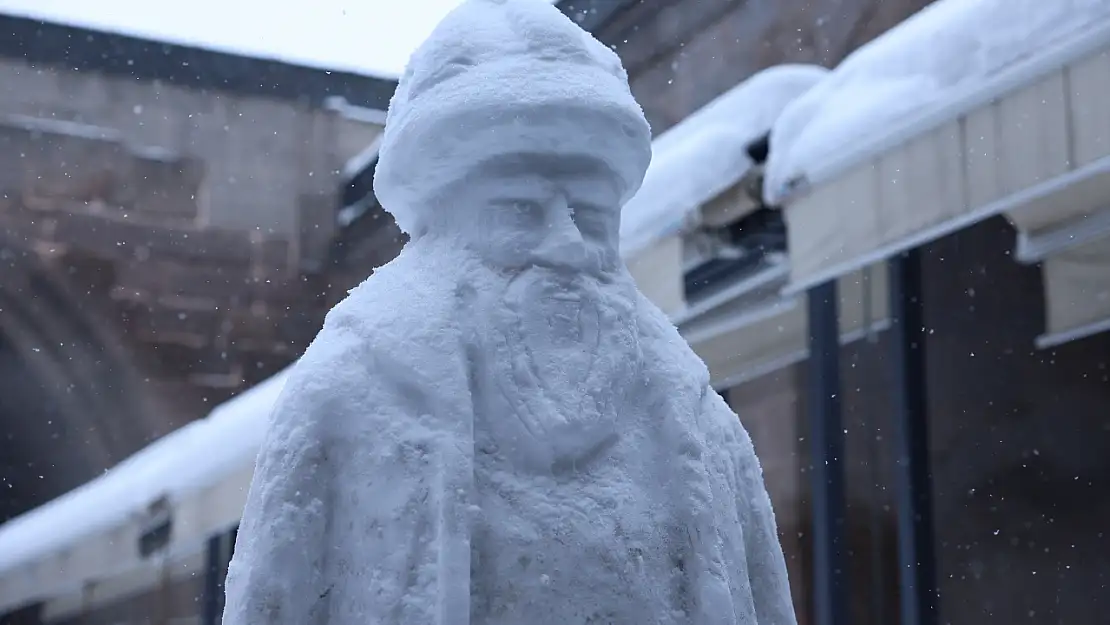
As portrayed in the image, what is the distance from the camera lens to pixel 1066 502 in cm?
604

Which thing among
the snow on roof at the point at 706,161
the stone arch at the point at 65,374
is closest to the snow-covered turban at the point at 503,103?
the snow on roof at the point at 706,161

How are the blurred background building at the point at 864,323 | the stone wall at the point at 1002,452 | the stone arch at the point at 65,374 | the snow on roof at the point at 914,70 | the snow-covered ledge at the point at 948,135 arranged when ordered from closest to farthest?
the snow-covered ledge at the point at 948,135
the snow on roof at the point at 914,70
the blurred background building at the point at 864,323
the stone wall at the point at 1002,452
the stone arch at the point at 65,374

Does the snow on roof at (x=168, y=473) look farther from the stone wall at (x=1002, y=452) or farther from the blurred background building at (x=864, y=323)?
the stone wall at (x=1002, y=452)

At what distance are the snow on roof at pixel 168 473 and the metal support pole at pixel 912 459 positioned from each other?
2.61 m

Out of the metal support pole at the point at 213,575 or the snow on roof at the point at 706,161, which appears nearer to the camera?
the snow on roof at the point at 706,161

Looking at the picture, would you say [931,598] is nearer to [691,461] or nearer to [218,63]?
[691,461]

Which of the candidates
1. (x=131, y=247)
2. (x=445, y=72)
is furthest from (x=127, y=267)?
(x=445, y=72)

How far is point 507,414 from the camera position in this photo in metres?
2.09

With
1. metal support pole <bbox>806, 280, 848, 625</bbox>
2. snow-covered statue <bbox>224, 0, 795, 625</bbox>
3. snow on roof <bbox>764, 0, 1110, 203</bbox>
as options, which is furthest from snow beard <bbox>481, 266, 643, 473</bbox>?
metal support pole <bbox>806, 280, 848, 625</bbox>

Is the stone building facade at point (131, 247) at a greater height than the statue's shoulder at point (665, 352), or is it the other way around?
the statue's shoulder at point (665, 352)

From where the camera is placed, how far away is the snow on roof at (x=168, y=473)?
6.86 m

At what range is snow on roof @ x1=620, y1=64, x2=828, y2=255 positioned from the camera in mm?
5559

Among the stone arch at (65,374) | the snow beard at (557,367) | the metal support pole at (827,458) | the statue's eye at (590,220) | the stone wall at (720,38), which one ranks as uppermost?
the stone wall at (720,38)

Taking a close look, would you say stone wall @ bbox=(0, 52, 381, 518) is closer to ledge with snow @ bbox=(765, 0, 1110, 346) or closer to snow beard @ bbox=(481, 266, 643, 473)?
ledge with snow @ bbox=(765, 0, 1110, 346)
